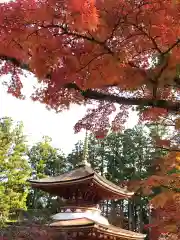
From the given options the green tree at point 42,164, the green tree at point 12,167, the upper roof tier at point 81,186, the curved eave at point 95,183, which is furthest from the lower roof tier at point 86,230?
the green tree at point 42,164

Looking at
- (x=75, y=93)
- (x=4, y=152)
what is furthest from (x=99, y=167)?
(x=75, y=93)

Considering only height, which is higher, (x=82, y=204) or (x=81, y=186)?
(x=81, y=186)

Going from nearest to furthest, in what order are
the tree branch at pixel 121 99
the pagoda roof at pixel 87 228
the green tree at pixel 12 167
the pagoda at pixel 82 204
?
the tree branch at pixel 121 99 < the pagoda roof at pixel 87 228 < the pagoda at pixel 82 204 < the green tree at pixel 12 167

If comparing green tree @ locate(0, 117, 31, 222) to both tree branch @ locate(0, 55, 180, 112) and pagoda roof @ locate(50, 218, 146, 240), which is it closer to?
pagoda roof @ locate(50, 218, 146, 240)

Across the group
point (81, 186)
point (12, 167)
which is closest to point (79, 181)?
point (81, 186)

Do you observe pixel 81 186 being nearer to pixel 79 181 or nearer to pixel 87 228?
pixel 79 181

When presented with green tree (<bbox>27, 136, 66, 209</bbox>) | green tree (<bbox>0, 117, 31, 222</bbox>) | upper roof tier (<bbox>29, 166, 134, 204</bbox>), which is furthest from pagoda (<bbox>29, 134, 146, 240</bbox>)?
green tree (<bbox>27, 136, 66, 209</bbox>)

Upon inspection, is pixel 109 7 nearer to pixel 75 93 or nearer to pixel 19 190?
pixel 75 93

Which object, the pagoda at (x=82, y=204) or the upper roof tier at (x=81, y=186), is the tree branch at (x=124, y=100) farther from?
the upper roof tier at (x=81, y=186)

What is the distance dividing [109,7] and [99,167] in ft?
113

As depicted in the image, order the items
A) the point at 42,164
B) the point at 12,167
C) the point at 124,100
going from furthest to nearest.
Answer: the point at 42,164
the point at 12,167
the point at 124,100

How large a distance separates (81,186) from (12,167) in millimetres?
5683

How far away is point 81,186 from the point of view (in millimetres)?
10211

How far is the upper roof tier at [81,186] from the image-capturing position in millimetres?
9961
